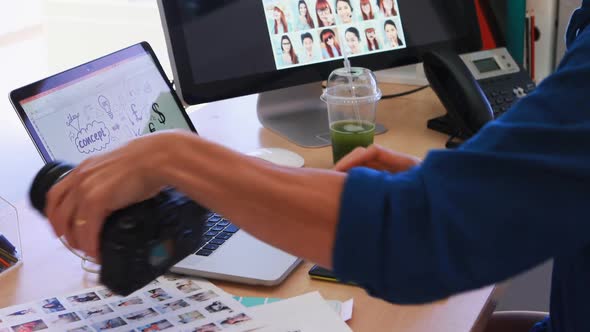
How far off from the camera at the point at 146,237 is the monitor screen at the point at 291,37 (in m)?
0.56

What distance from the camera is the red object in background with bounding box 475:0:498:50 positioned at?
157 centimetres

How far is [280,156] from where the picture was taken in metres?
1.31

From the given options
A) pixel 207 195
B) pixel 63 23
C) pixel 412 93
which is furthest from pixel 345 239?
pixel 63 23

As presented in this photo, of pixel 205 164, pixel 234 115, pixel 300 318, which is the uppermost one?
pixel 205 164

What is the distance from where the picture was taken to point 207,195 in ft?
2.20

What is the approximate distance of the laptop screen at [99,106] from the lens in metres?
1.03

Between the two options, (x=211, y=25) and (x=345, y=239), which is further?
(x=211, y=25)

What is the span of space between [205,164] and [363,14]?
826 millimetres

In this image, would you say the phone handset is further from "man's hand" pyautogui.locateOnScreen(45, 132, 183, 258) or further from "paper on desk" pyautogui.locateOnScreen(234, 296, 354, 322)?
"man's hand" pyautogui.locateOnScreen(45, 132, 183, 258)

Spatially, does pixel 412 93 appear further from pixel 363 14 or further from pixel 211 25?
pixel 211 25

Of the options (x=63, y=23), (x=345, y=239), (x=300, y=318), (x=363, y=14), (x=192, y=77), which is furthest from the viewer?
→ (x=63, y=23)

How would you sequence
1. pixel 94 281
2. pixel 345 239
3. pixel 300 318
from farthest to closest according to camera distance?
pixel 94 281, pixel 300 318, pixel 345 239

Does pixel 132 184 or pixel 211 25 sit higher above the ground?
pixel 211 25

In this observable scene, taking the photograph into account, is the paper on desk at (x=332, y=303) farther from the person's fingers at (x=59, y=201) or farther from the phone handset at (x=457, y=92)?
the phone handset at (x=457, y=92)
